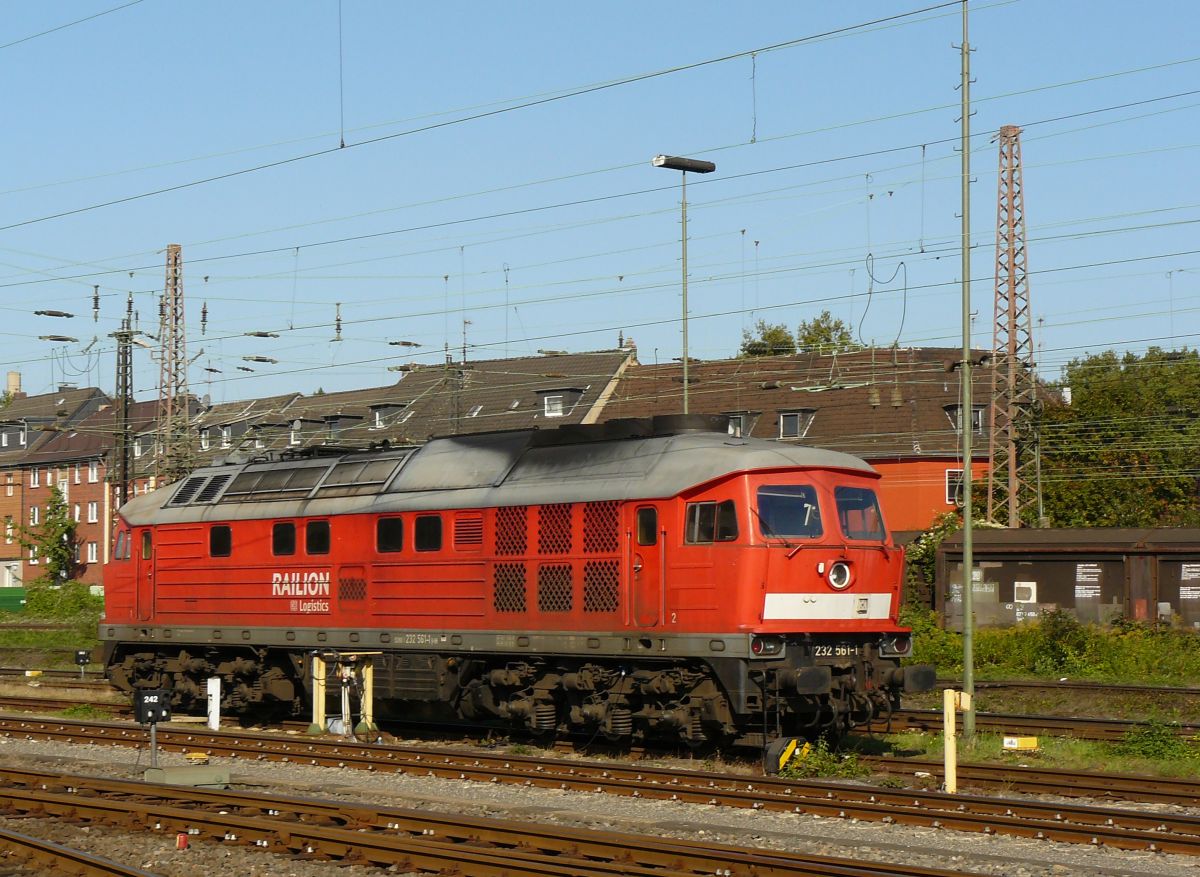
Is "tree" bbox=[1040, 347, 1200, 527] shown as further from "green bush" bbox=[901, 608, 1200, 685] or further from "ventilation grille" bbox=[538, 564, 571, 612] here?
"ventilation grille" bbox=[538, 564, 571, 612]

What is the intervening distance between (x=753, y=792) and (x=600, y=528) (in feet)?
16.0

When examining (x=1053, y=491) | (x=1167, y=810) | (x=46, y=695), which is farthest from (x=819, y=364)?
(x=1167, y=810)

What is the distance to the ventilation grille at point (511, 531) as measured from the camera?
823 inches

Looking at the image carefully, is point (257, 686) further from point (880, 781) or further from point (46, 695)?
point (880, 781)

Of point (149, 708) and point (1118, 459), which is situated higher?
point (1118, 459)

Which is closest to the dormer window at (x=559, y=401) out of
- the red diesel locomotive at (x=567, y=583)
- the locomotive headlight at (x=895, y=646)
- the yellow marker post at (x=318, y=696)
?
the red diesel locomotive at (x=567, y=583)

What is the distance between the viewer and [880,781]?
17.7 metres

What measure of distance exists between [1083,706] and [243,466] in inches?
631

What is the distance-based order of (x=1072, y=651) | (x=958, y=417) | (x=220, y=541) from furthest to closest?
(x=958, y=417) → (x=1072, y=651) → (x=220, y=541)

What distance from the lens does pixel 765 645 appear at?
18281 mm

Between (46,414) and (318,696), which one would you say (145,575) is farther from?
(46,414)

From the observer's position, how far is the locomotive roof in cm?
1933

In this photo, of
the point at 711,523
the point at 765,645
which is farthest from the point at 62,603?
the point at 765,645

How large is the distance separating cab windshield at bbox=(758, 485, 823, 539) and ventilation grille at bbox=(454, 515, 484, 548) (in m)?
4.65
